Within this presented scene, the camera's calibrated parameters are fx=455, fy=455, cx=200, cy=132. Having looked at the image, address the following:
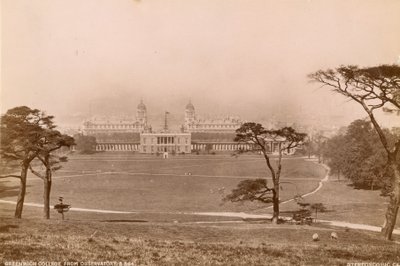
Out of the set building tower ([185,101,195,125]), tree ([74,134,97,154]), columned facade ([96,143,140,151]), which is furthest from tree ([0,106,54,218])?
columned facade ([96,143,140,151])

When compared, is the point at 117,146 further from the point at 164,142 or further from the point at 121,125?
the point at 164,142

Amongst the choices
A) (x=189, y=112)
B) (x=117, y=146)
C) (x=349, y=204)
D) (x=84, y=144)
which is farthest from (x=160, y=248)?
(x=117, y=146)

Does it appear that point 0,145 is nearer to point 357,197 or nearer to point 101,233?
point 101,233

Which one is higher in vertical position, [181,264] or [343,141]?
[343,141]

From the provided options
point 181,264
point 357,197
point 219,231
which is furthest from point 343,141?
→ point 181,264

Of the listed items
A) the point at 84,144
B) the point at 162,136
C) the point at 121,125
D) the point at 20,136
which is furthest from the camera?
the point at 121,125
